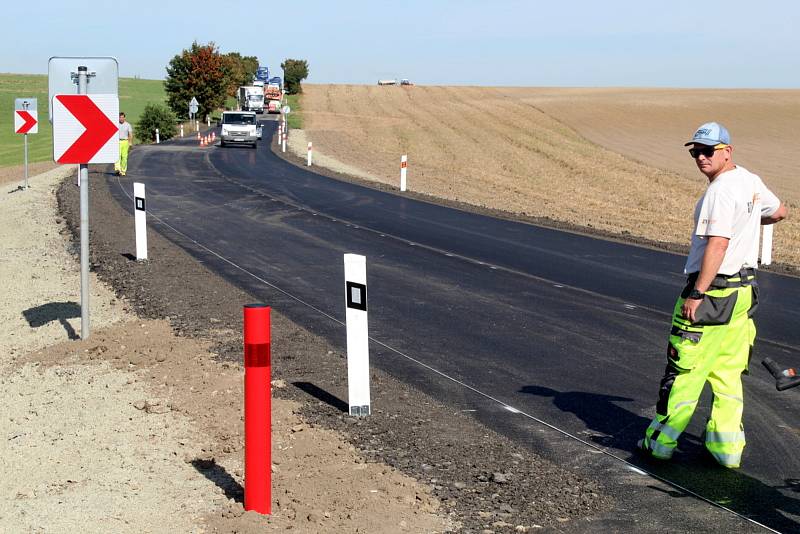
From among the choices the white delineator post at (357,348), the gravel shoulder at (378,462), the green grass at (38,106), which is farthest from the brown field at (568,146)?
the green grass at (38,106)

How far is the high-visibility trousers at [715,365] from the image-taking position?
626cm

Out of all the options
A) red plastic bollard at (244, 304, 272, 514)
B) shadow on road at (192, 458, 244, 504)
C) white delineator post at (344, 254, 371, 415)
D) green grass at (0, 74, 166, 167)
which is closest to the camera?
red plastic bollard at (244, 304, 272, 514)

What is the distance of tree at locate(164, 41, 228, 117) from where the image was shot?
3322 inches

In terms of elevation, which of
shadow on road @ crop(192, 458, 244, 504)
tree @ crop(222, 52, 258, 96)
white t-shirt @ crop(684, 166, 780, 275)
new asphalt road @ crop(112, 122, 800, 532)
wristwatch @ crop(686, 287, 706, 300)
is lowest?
new asphalt road @ crop(112, 122, 800, 532)

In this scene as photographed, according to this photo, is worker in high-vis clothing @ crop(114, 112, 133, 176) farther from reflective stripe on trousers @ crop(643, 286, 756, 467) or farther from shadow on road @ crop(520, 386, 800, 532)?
reflective stripe on trousers @ crop(643, 286, 756, 467)

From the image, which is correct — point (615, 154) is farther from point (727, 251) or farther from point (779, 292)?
point (727, 251)

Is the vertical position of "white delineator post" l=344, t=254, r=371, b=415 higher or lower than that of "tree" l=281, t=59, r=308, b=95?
lower

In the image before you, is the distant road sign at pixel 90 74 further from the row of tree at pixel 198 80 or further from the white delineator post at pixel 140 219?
the row of tree at pixel 198 80

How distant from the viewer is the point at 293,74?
12431 centimetres

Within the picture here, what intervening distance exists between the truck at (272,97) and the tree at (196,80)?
832 centimetres

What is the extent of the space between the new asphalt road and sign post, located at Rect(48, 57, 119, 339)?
2.75 meters

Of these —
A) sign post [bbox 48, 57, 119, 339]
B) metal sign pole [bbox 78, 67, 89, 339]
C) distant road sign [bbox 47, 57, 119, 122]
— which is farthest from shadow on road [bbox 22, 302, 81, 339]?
distant road sign [bbox 47, 57, 119, 122]

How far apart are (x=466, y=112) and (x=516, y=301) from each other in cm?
7086

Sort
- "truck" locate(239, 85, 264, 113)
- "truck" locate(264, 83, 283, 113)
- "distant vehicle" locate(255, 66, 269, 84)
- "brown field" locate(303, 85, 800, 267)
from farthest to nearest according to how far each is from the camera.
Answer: "distant vehicle" locate(255, 66, 269, 84)
"truck" locate(264, 83, 283, 113)
"truck" locate(239, 85, 264, 113)
"brown field" locate(303, 85, 800, 267)
